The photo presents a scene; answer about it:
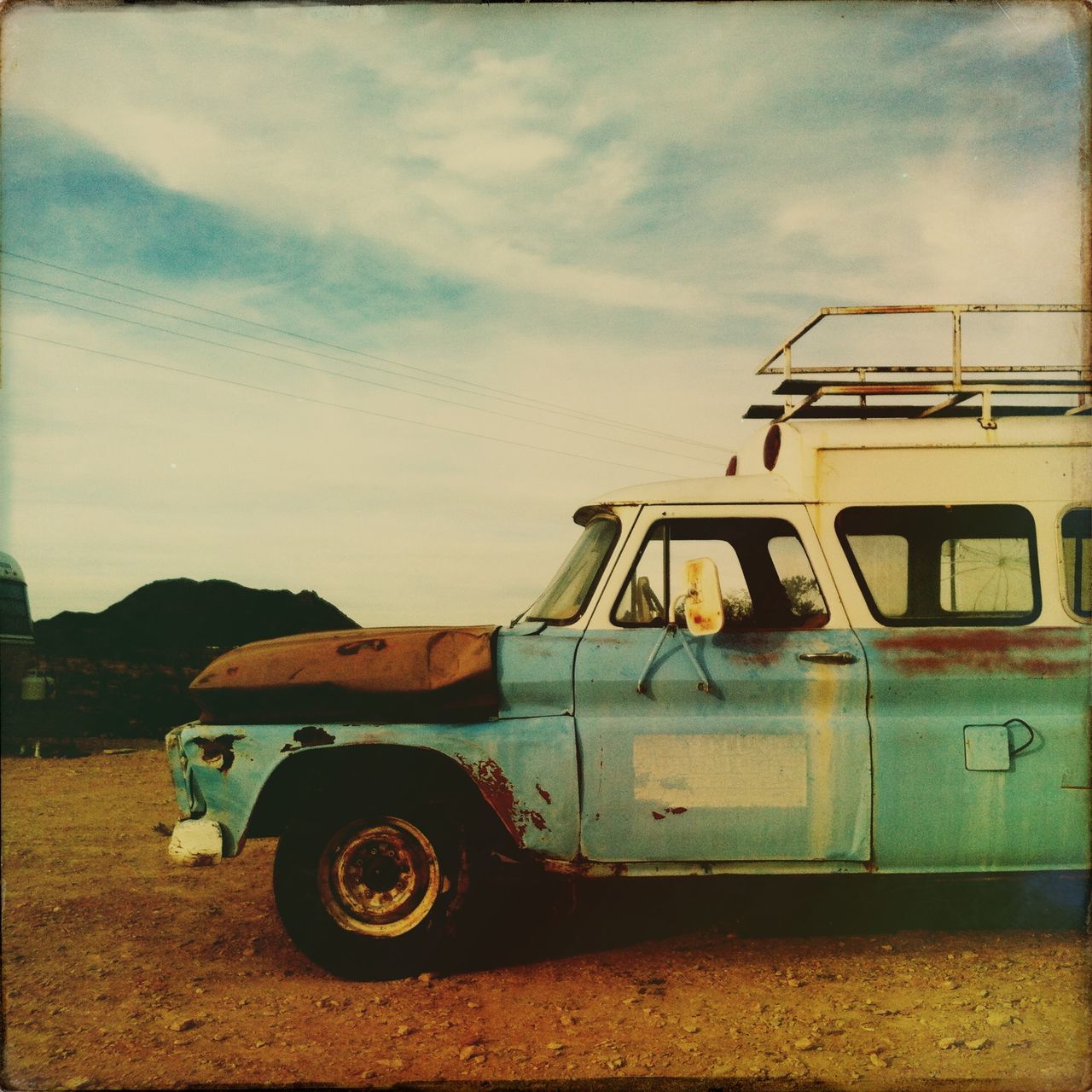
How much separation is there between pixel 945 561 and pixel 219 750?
3366 mm

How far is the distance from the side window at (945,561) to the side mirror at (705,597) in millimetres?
810

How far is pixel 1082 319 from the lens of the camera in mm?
4723

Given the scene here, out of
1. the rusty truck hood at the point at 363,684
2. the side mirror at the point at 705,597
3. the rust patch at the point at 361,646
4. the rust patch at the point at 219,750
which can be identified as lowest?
the rust patch at the point at 219,750

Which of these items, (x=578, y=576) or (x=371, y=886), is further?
(x=578, y=576)

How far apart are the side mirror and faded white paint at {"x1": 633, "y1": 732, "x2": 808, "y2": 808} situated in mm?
512

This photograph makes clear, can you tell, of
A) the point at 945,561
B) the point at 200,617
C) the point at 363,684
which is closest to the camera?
the point at 363,684

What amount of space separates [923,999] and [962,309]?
3.11 m

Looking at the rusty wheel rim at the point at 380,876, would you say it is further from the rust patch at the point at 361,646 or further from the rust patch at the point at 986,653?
the rust patch at the point at 986,653

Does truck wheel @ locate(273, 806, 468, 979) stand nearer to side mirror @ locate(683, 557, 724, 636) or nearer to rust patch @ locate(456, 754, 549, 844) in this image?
rust patch @ locate(456, 754, 549, 844)

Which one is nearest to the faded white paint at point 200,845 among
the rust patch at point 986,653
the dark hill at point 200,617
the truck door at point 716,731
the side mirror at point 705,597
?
the truck door at point 716,731

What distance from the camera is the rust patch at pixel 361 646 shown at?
14.2 feet

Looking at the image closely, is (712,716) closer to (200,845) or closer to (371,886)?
(371,886)

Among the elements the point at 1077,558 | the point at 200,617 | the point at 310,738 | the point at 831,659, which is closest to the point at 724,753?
the point at 831,659

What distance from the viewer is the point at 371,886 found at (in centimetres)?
421
